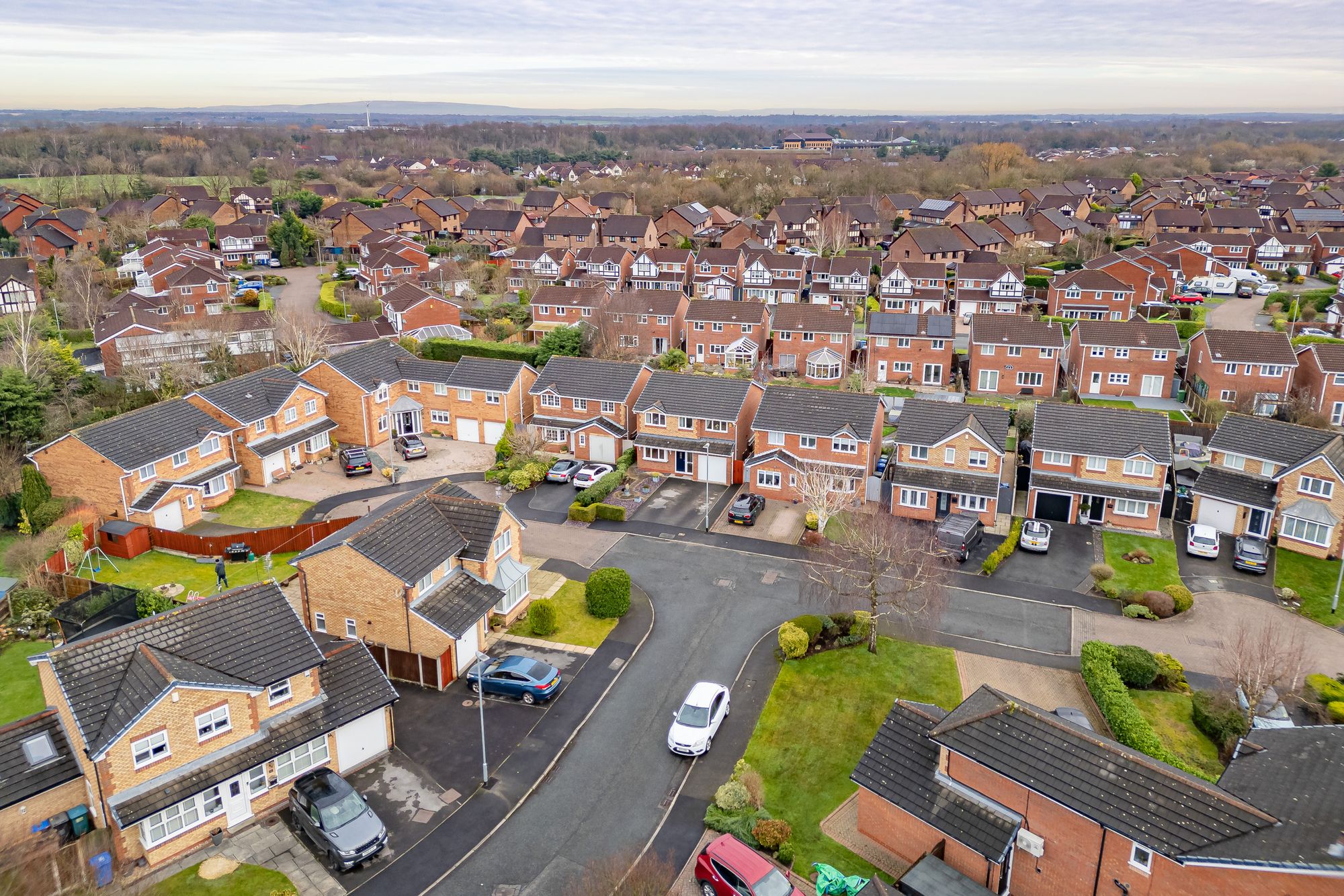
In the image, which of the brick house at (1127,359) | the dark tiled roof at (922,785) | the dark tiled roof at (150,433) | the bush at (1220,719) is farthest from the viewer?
the brick house at (1127,359)

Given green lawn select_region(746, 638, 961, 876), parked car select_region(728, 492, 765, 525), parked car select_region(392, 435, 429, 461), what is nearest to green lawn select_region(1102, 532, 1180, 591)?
green lawn select_region(746, 638, 961, 876)

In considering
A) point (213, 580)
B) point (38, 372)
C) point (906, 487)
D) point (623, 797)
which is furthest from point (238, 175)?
A: point (623, 797)

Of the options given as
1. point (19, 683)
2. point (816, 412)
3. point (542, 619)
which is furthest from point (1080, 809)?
point (19, 683)

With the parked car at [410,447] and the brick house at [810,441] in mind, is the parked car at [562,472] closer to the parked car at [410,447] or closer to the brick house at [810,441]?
the parked car at [410,447]

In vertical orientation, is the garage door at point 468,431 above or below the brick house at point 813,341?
below

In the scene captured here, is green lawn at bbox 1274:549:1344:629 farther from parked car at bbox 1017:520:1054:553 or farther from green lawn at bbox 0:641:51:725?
green lawn at bbox 0:641:51:725

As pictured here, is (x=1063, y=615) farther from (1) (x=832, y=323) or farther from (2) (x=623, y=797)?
(1) (x=832, y=323)

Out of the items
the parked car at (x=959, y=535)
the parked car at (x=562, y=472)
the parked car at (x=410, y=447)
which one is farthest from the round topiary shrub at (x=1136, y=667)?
the parked car at (x=410, y=447)
